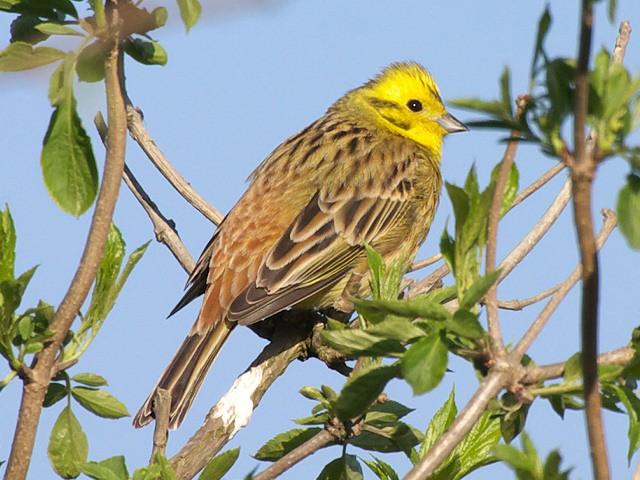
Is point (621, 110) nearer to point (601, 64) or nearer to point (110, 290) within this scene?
point (601, 64)

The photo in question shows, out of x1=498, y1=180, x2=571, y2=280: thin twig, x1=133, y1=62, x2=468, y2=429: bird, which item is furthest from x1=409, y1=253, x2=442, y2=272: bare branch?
x1=498, y1=180, x2=571, y2=280: thin twig

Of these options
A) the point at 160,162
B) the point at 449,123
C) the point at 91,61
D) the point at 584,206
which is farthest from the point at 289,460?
the point at 449,123

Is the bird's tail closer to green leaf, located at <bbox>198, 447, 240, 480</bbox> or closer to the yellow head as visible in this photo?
green leaf, located at <bbox>198, 447, 240, 480</bbox>

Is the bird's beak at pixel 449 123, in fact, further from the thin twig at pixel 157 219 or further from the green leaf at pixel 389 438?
the green leaf at pixel 389 438

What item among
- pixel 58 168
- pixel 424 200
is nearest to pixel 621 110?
pixel 58 168

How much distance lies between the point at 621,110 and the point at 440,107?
4844mm

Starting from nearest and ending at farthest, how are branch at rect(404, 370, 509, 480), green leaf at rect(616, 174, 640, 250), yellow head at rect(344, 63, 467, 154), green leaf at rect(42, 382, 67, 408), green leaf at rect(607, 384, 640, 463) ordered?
green leaf at rect(616, 174, 640, 250) < branch at rect(404, 370, 509, 480) < green leaf at rect(607, 384, 640, 463) < green leaf at rect(42, 382, 67, 408) < yellow head at rect(344, 63, 467, 154)

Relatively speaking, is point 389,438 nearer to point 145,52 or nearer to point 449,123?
point 145,52

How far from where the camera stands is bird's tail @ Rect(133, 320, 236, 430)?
4616 millimetres

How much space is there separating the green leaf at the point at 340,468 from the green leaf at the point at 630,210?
5.22 feet

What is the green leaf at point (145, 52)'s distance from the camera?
9.53 ft

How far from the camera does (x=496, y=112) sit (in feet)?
5.72

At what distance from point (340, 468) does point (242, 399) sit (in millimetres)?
680

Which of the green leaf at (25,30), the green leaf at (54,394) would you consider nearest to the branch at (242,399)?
the green leaf at (54,394)
